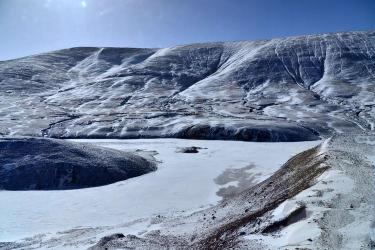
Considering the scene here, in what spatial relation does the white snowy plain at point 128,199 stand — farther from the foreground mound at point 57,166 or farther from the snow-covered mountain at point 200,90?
the snow-covered mountain at point 200,90

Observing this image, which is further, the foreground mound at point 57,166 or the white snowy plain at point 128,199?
the foreground mound at point 57,166

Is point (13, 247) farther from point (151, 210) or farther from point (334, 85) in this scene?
point (334, 85)

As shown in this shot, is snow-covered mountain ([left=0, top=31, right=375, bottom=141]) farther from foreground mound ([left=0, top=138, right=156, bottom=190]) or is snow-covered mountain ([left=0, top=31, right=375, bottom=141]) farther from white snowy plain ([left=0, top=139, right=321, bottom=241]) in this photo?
foreground mound ([left=0, top=138, right=156, bottom=190])

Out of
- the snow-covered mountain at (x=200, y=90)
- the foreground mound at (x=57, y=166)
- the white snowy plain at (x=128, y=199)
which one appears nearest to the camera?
the white snowy plain at (x=128, y=199)

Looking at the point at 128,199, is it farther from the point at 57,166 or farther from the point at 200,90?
the point at 200,90

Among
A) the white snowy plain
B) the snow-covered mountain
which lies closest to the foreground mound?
the white snowy plain

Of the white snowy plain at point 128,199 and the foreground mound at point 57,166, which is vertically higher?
the foreground mound at point 57,166

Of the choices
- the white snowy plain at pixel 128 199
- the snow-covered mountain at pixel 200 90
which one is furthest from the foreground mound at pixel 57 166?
the snow-covered mountain at pixel 200 90
